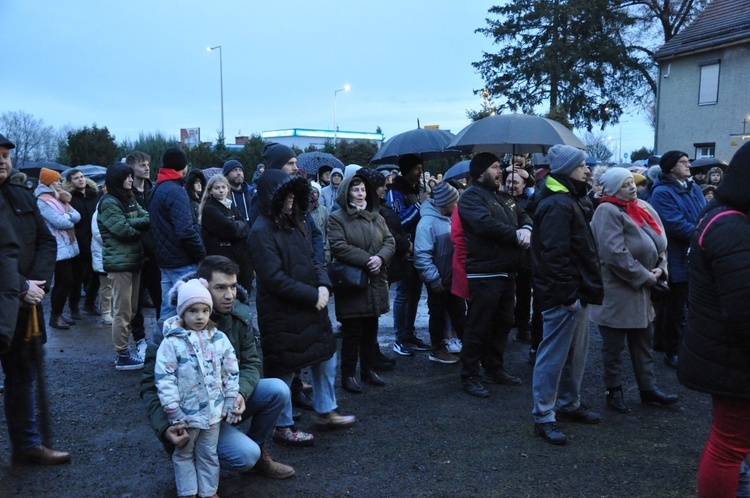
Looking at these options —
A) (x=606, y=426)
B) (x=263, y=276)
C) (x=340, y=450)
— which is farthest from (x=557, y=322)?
(x=263, y=276)

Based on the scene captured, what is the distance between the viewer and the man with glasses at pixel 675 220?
6922mm

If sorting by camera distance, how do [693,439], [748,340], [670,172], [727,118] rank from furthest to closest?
[727,118], [670,172], [693,439], [748,340]

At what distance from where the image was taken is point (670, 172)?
6984mm

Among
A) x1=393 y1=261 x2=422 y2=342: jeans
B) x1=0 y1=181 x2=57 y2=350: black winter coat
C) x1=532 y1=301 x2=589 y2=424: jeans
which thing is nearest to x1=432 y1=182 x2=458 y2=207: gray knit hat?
x1=393 y1=261 x2=422 y2=342: jeans

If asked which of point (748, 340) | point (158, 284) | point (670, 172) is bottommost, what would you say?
point (158, 284)

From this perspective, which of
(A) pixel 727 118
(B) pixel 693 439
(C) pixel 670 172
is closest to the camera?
(B) pixel 693 439

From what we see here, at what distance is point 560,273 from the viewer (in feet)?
15.7

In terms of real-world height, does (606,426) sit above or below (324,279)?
below

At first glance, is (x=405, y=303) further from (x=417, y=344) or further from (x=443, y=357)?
(x=443, y=357)

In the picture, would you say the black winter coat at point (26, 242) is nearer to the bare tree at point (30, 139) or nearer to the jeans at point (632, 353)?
the jeans at point (632, 353)

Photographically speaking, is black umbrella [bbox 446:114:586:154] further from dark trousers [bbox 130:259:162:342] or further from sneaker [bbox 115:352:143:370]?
sneaker [bbox 115:352:143:370]

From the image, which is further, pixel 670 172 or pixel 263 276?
pixel 670 172

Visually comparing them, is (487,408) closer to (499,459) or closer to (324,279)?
(499,459)

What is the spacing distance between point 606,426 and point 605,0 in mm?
34749
